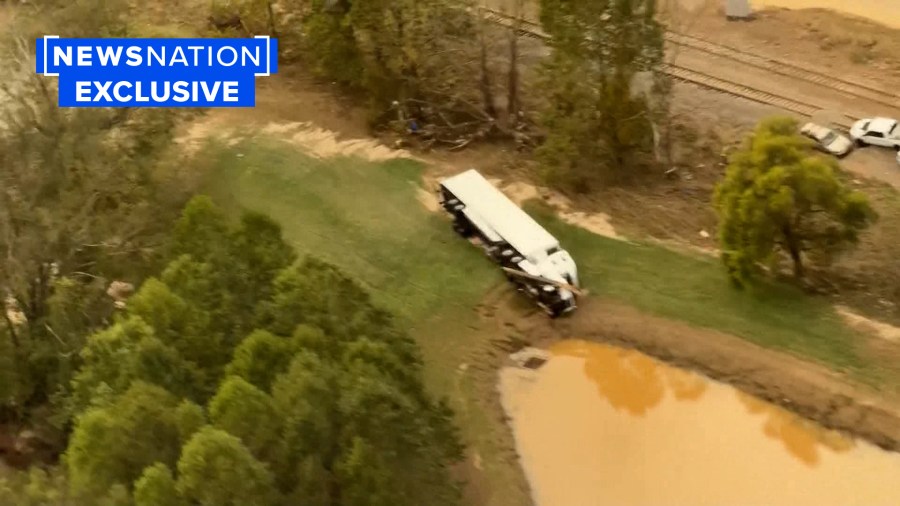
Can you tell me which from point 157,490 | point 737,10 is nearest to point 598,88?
point 737,10

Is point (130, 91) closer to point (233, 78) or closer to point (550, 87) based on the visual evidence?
point (233, 78)

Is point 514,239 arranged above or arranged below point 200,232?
below

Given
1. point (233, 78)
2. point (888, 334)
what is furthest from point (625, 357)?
point (233, 78)

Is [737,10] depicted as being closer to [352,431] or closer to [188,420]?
[352,431]

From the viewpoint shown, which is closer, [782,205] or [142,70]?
[782,205]

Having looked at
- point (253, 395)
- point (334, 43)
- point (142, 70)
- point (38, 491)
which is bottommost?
point (38, 491)

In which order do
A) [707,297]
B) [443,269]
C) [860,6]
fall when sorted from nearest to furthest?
[707,297], [443,269], [860,6]

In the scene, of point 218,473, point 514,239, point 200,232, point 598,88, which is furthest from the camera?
point 598,88

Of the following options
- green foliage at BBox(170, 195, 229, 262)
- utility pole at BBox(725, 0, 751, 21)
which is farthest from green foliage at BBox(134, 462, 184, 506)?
→ utility pole at BBox(725, 0, 751, 21)
